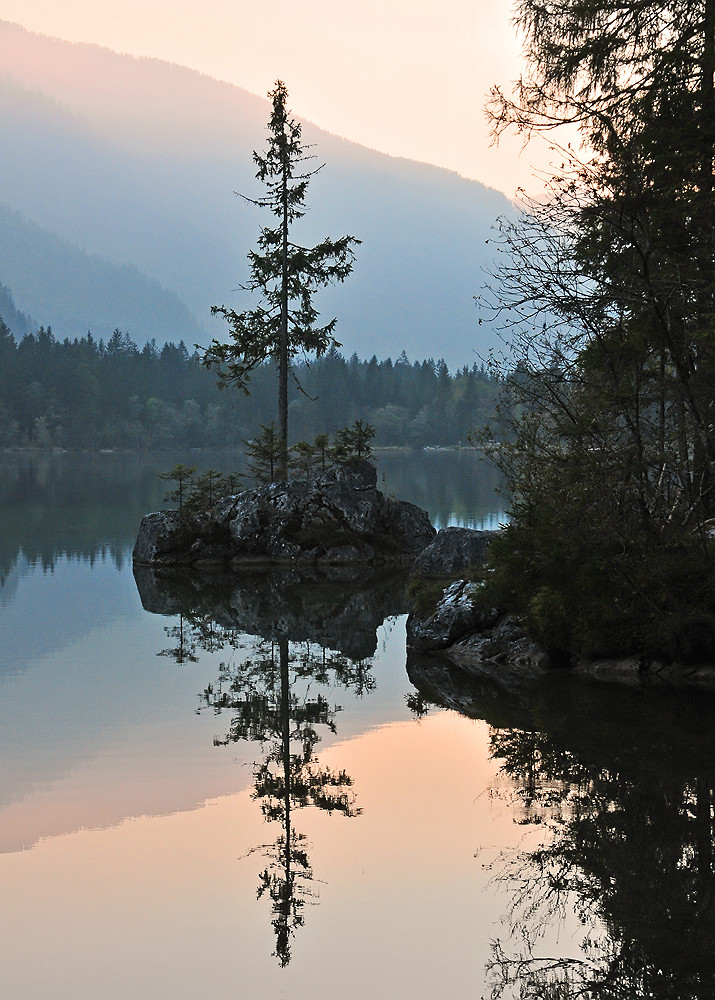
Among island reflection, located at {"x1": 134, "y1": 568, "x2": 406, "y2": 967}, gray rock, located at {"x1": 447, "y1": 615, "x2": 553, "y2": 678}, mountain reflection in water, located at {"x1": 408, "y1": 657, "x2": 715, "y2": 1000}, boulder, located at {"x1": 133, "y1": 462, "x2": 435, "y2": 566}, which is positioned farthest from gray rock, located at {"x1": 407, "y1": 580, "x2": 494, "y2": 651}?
boulder, located at {"x1": 133, "y1": 462, "x2": 435, "y2": 566}

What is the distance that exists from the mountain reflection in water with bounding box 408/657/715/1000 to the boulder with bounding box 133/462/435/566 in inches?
585

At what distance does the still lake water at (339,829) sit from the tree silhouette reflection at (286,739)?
0.09ft

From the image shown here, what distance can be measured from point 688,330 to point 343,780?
25.5 feet

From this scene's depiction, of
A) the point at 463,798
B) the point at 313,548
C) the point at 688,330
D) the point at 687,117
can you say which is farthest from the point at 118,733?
the point at 313,548

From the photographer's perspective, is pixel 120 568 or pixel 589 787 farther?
pixel 120 568

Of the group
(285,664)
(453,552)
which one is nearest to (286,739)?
(285,664)

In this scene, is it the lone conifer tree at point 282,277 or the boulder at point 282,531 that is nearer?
the boulder at point 282,531

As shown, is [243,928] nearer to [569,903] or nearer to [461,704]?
[569,903]

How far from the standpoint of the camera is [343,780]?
9.18 meters

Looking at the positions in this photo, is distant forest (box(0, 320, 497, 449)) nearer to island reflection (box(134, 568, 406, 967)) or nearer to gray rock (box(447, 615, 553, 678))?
island reflection (box(134, 568, 406, 967))

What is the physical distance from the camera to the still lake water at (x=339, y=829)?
5.85 m

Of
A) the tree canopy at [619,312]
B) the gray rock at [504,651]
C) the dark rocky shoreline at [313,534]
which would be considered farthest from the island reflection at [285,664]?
the tree canopy at [619,312]

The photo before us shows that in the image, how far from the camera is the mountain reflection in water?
581 centimetres

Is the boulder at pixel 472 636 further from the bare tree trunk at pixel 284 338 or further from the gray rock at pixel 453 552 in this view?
the bare tree trunk at pixel 284 338
